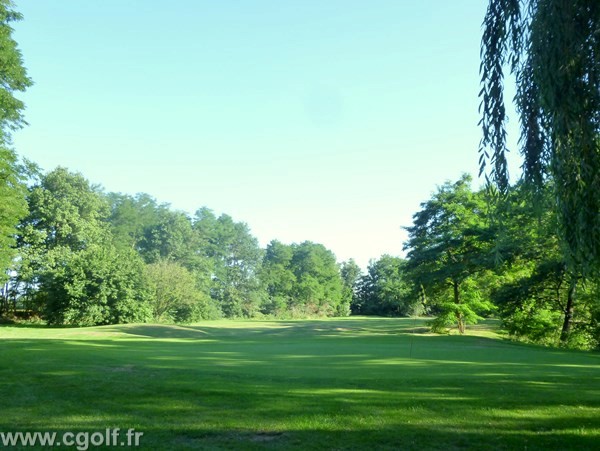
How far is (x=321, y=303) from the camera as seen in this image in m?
105

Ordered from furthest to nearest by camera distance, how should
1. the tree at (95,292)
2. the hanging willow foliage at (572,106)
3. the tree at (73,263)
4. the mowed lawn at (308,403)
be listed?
the tree at (73,263)
the tree at (95,292)
the mowed lawn at (308,403)
the hanging willow foliage at (572,106)

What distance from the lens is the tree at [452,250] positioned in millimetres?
39469

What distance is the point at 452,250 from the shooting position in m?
42.0

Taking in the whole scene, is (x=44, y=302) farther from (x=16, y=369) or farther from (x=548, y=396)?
(x=548, y=396)

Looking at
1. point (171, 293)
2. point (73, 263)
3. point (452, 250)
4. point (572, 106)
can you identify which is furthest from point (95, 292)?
point (572, 106)

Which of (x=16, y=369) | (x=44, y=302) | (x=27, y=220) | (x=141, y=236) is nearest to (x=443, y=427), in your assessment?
(x=16, y=369)

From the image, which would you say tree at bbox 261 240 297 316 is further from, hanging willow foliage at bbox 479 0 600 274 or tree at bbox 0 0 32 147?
hanging willow foliage at bbox 479 0 600 274

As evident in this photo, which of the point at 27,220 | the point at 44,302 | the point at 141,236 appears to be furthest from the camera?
the point at 141,236

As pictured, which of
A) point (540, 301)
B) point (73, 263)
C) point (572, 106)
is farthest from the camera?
point (73, 263)

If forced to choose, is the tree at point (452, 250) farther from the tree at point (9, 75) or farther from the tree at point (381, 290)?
the tree at point (381, 290)

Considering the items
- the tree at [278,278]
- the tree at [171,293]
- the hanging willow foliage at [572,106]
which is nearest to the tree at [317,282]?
the tree at [278,278]

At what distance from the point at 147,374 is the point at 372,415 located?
663 cm

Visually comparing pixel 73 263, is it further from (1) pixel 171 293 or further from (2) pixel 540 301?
(2) pixel 540 301

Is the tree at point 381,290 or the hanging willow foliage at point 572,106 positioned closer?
the hanging willow foliage at point 572,106
